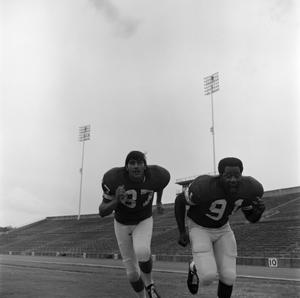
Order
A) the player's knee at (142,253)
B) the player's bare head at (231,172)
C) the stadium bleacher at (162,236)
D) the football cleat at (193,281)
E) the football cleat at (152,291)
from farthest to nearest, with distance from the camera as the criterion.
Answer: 1. the stadium bleacher at (162,236)
2. the football cleat at (193,281)
3. the football cleat at (152,291)
4. the player's knee at (142,253)
5. the player's bare head at (231,172)

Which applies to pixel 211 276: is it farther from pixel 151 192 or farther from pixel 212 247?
pixel 151 192

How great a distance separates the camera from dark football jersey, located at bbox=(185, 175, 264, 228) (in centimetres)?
468

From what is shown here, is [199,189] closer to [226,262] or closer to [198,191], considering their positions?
[198,191]

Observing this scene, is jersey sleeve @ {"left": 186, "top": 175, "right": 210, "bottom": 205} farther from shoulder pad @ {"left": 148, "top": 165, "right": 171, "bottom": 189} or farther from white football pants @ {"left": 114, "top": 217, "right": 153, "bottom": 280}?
white football pants @ {"left": 114, "top": 217, "right": 153, "bottom": 280}

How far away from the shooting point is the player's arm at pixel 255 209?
4789 millimetres

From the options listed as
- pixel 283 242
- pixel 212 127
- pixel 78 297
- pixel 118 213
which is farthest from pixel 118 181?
pixel 212 127

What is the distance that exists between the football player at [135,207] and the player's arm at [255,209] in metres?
1.09

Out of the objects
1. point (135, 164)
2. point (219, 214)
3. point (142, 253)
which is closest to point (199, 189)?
point (219, 214)

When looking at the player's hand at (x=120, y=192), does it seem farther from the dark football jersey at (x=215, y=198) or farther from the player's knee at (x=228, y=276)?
the player's knee at (x=228, y=276)

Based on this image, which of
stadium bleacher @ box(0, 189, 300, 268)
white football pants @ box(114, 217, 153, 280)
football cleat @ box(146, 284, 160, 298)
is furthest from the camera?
stadium bleacher @ box(0, 189, 300, 268)

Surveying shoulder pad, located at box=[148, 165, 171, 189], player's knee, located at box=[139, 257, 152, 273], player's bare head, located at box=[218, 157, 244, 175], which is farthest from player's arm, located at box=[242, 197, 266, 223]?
player's knee, located at box=[139, 257, 152, 273]

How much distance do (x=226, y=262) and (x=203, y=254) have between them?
0.94ft

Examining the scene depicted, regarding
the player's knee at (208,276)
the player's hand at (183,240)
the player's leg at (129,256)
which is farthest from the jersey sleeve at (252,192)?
the player's leg at (129,256)

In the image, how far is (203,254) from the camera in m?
4.68
